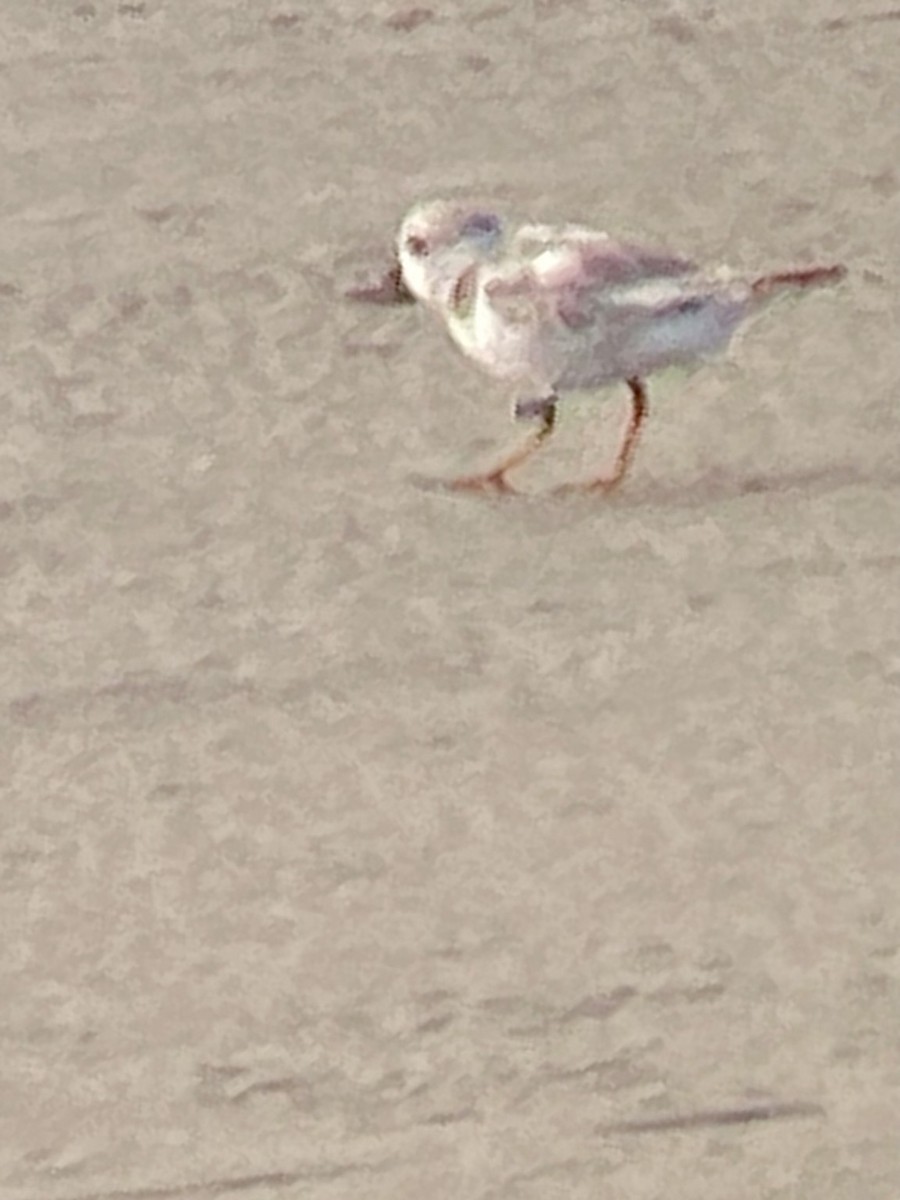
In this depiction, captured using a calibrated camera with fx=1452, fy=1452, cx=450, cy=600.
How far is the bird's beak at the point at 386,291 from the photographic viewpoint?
1.16ft

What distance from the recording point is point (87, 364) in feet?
1.17

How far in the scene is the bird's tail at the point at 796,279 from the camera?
0.36 metres

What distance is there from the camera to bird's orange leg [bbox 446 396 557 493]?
0.37 m

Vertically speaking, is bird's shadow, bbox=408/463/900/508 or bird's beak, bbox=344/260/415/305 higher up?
bird's beak, bbox=344/260/415/305

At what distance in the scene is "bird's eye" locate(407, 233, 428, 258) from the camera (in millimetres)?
345

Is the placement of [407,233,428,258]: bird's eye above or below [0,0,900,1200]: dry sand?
above

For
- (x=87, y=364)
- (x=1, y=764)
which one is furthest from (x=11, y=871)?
(x=87, y=364)

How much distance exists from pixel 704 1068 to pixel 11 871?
0.21 m

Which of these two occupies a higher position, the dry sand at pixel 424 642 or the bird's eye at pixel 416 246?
the bird's eye at pixel 416 246

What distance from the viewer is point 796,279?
36 cm

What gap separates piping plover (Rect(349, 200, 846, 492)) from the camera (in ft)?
1.11

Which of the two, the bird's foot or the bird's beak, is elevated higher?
the bird's beak

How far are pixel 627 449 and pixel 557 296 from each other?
50 millimetres

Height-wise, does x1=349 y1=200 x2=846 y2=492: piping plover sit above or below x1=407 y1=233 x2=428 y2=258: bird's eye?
below
